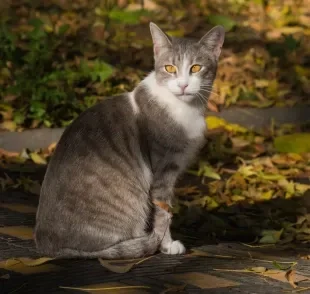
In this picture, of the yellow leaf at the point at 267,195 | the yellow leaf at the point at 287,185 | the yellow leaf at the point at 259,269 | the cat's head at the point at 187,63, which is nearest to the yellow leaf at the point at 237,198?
the yellow leaf at the point at 267,195

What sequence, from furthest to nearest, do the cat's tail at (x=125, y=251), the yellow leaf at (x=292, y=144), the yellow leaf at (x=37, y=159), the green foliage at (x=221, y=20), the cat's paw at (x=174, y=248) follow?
the green foliage at (x=221, y=20), the yellow leaf at (x=292, y=144), the yellow leaf at (x=37, y=159), the cat's paw at (x=174, y=248), the cat's tail at (x=125, y=251)

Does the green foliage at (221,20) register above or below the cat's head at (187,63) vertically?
below

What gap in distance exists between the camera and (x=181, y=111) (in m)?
5.14

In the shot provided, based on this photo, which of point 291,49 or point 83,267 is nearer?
point 83,267

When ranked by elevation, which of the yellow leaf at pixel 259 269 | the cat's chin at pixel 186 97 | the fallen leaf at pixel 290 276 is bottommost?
the yellow leaf at pixel 259 269

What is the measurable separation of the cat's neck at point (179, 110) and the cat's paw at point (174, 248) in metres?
0.61

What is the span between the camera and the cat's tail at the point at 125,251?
4.75 m

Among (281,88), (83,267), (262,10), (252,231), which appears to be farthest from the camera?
(262,10)

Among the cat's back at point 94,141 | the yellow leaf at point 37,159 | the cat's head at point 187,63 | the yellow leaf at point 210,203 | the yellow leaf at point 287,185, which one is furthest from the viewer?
the yellow leaf at point 37,159

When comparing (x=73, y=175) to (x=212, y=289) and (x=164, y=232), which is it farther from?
(x=212, y=289)

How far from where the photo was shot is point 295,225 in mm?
5953

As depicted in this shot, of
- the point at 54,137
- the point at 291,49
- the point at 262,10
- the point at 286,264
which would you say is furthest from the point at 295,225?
the point at 262,10

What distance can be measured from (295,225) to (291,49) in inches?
172

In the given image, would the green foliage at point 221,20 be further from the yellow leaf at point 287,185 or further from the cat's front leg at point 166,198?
the cat's front leg at point 166,198
